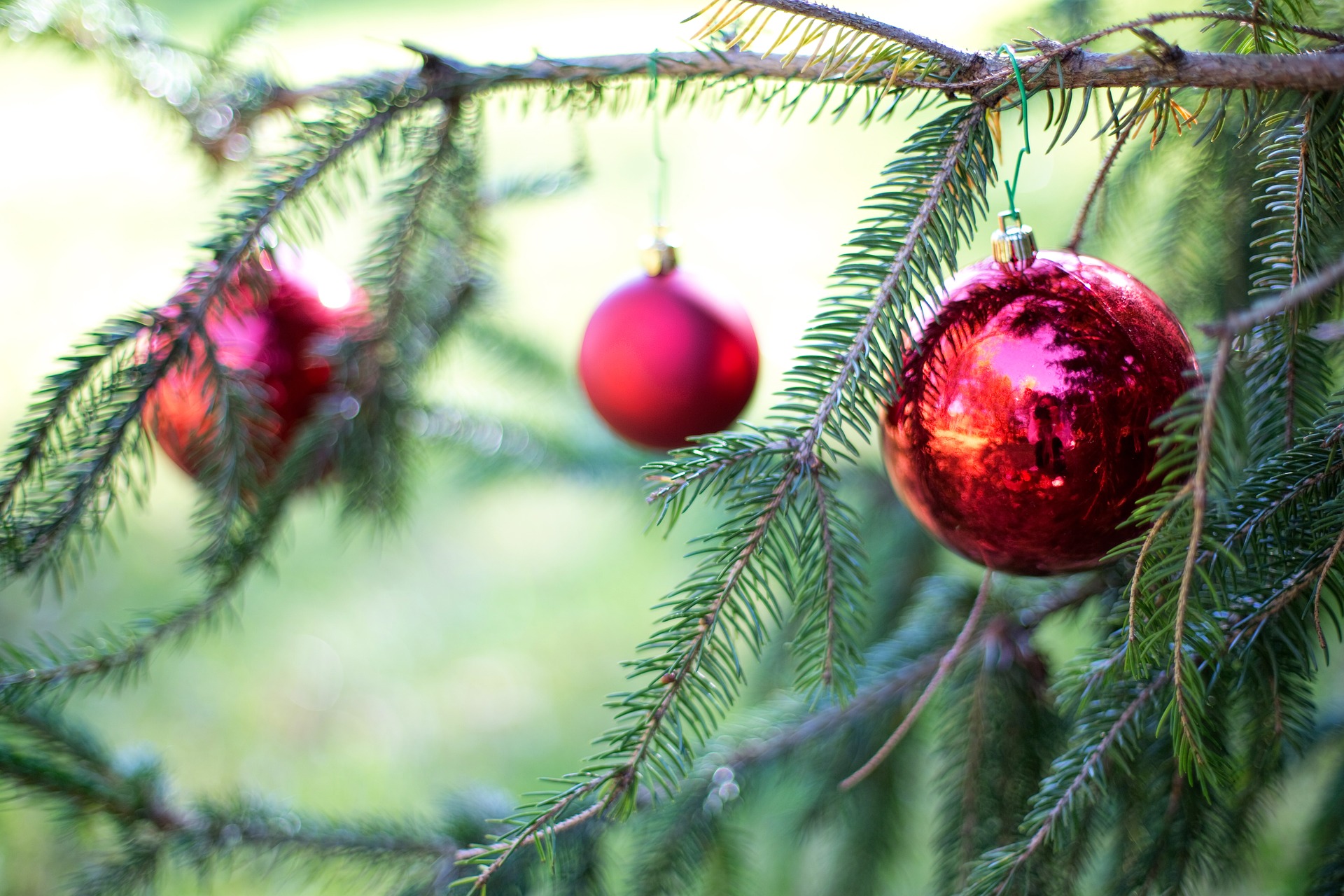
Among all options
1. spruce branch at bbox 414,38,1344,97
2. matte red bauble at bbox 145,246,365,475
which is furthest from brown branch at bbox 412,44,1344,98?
matte red bauble at bbox 145,246,365,475

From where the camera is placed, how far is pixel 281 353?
90 centimetres

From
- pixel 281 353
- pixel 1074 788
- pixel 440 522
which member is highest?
pixel 281 353

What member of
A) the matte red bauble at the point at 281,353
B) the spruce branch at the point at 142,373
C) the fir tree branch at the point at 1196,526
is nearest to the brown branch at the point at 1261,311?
the fir tree branch at the point at 1196,526

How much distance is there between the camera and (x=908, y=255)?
1.78 feet

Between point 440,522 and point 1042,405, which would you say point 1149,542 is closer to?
point 1042,405

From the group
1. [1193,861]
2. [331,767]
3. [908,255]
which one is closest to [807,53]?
[908,255]

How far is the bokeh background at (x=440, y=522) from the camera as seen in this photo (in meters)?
1.51

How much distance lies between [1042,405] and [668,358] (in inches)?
14.7

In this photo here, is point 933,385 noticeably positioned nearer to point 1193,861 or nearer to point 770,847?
→ point 1193,861

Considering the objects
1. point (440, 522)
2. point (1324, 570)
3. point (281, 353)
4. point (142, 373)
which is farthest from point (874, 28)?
point (440, 522)

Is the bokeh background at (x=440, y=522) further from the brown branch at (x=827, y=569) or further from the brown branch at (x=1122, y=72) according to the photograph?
the brown branch at (x=827, y=569)

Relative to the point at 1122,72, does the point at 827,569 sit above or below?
below

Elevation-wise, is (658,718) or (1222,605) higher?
(1222,605)

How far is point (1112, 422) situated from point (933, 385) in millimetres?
89
